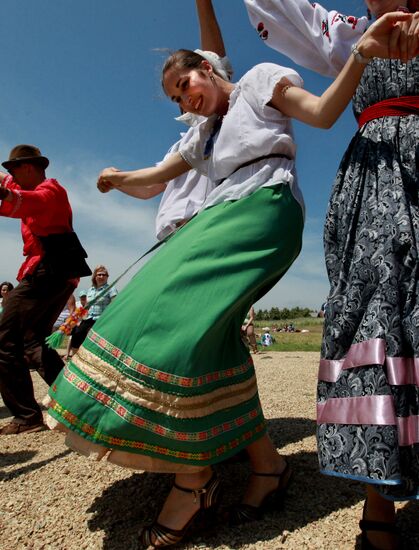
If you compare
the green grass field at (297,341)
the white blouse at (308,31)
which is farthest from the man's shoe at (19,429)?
the green grass field at (297,341)

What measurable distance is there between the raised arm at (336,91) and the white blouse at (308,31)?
1.09 feet

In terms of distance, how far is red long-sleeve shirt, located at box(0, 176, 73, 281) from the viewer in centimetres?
346

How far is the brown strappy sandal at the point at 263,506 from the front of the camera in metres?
1.76

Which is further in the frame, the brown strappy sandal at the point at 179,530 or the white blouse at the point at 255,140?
the white blouse at the point at 255,140

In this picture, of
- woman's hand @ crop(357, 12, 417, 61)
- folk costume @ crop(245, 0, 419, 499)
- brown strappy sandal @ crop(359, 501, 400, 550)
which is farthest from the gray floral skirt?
woman's hand @ crop(357, 12, 417, 61)

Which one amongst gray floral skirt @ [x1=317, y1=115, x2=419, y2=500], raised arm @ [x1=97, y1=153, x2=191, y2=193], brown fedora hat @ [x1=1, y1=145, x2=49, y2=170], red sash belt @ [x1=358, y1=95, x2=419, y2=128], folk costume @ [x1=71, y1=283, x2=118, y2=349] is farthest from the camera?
folk costume @ [x1=71, y1=283, x2=118, y2=349]

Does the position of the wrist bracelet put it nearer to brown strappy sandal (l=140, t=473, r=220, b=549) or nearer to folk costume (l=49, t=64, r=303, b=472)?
folk costume (l=49, t=64, r=303, b=472)

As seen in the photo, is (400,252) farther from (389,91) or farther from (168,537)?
(168,537)

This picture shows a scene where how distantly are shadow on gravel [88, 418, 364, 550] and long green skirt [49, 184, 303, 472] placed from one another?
1.00ft

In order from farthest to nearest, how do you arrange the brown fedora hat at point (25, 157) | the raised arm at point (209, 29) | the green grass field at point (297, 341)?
the green grass field at point (297, 341)
the brown fedora hat at point (25, 157)
the raised arm at point (209, 29)

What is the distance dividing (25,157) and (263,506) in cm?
324

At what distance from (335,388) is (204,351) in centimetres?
44

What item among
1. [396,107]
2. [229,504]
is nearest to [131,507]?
[229,504]

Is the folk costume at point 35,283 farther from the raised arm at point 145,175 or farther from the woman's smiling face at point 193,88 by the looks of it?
the woman's smiling face at point 193,88
